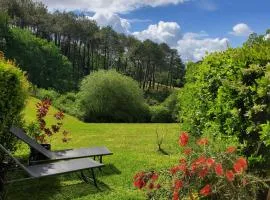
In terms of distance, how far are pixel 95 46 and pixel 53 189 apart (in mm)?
82103

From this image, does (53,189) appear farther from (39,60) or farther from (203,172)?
(39,60)

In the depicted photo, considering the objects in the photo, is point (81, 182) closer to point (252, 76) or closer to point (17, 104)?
point (17, 104)

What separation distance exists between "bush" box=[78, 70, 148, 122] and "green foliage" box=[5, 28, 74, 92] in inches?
741

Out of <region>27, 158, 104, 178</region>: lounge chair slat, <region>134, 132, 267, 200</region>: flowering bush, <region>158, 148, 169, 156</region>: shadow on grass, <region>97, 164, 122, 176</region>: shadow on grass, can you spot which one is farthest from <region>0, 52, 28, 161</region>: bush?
<region>158, 148, 169, 156</region>: shadow on grass

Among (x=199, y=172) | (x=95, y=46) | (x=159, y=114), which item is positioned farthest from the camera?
(x=95, y=46)

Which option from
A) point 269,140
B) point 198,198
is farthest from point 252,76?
point 198,198

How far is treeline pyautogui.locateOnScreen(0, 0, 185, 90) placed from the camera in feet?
262

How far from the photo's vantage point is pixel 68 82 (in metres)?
71.4

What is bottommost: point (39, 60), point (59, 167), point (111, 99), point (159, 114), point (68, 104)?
point (159, 114)

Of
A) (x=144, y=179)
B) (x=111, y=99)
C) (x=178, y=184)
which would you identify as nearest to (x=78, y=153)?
(x=144, y=179)

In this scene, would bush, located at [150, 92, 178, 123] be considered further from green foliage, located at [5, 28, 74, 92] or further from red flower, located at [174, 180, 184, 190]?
red flower, located at [174, 180, 184, 190]

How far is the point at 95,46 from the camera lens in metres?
89.5

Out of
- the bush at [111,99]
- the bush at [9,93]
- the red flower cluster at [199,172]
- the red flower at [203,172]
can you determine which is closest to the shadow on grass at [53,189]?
the bush at [9,93]

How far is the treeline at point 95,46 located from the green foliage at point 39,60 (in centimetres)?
683
